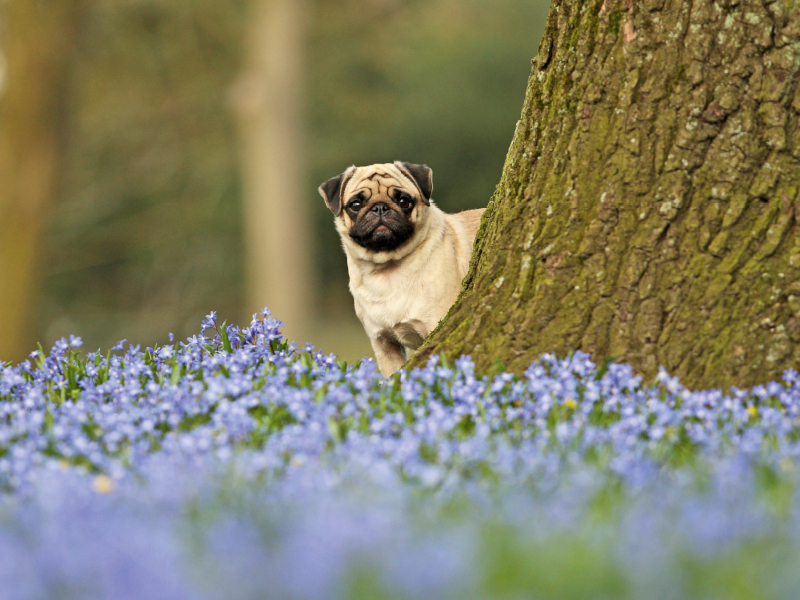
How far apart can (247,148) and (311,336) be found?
4.28 metres

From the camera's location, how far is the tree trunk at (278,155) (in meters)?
17.9

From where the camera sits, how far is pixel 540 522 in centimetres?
211

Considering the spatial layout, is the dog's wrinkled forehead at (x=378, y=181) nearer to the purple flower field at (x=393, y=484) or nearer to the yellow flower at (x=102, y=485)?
the purple flower field at (x=393, y=484)

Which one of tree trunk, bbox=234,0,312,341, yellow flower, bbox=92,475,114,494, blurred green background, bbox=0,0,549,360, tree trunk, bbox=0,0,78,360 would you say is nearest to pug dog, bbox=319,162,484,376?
yellow flower, bbox=92,475,114,494

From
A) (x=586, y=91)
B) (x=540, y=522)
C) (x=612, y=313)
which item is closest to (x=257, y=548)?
(x=540, y=522)

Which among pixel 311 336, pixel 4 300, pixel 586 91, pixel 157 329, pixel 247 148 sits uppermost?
pixel 586 91

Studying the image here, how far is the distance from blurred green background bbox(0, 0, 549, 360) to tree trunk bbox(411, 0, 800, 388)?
44.9ft

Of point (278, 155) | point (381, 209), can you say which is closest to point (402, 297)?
point (381, 209)

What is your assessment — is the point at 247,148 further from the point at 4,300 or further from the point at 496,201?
the point at 496,201

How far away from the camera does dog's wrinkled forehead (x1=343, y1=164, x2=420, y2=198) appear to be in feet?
18.9

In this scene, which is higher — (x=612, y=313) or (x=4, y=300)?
(x=612, y=313)

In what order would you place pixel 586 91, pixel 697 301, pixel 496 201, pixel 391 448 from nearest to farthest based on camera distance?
pixel 391 448 < pixel 697 301 < pixel 586 91 < pixel 496 201

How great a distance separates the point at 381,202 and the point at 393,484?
11.3 feet

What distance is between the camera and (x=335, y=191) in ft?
19.9
